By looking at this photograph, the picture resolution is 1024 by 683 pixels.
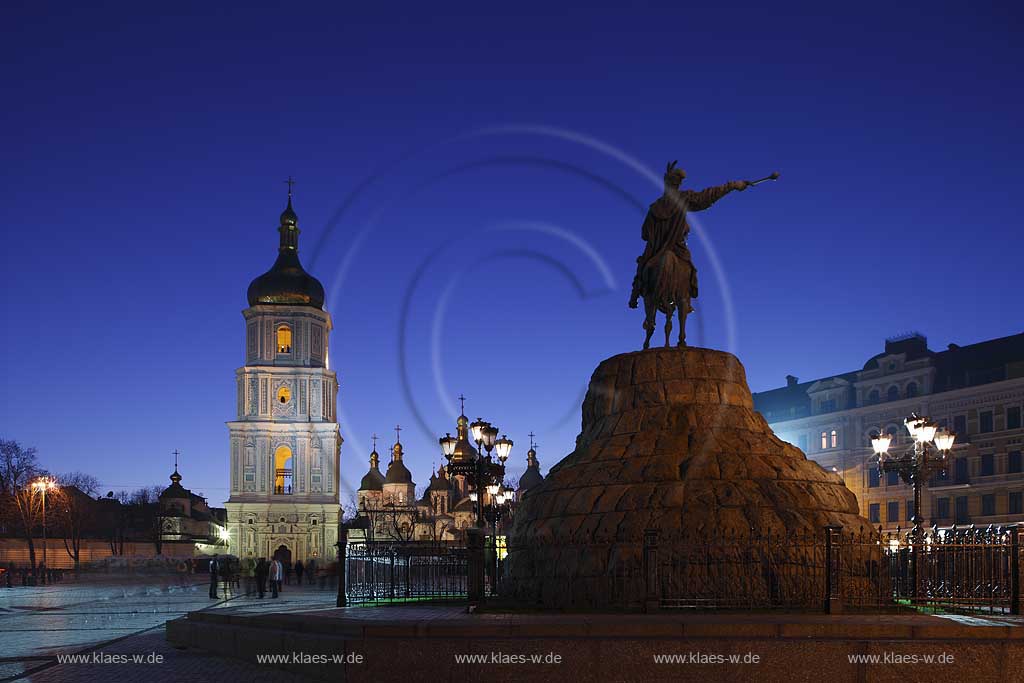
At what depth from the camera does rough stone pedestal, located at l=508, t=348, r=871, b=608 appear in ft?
54.7

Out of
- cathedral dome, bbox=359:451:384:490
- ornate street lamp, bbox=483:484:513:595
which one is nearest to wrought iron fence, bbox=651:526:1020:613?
ornate street lamp, bbox=483:484:513:595

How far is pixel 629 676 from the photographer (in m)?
13.4

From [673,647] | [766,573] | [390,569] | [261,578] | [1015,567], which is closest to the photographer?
[673,647]

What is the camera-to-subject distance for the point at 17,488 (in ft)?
288

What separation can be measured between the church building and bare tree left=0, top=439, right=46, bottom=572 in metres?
15.9

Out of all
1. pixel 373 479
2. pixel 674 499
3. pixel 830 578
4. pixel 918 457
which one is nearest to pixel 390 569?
pixel 674 499

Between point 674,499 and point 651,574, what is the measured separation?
1.73 m

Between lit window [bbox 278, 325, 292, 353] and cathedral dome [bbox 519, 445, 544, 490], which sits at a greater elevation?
lit window [bbox 278, 325, 292, 353]

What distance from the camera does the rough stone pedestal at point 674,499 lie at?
1669cm

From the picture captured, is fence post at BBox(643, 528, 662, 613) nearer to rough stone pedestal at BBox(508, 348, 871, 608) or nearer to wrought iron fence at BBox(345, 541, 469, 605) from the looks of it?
rough stone pedestal at BBox(508, 348, 871, 608)

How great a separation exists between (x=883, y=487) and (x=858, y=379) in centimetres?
625

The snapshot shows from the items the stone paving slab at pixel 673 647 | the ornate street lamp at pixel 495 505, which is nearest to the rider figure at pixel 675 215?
the stone paving slab at pixel 673 647

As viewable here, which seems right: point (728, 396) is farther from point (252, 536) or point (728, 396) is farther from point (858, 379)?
point (252, 536)

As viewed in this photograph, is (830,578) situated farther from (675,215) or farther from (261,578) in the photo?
(261,578)
